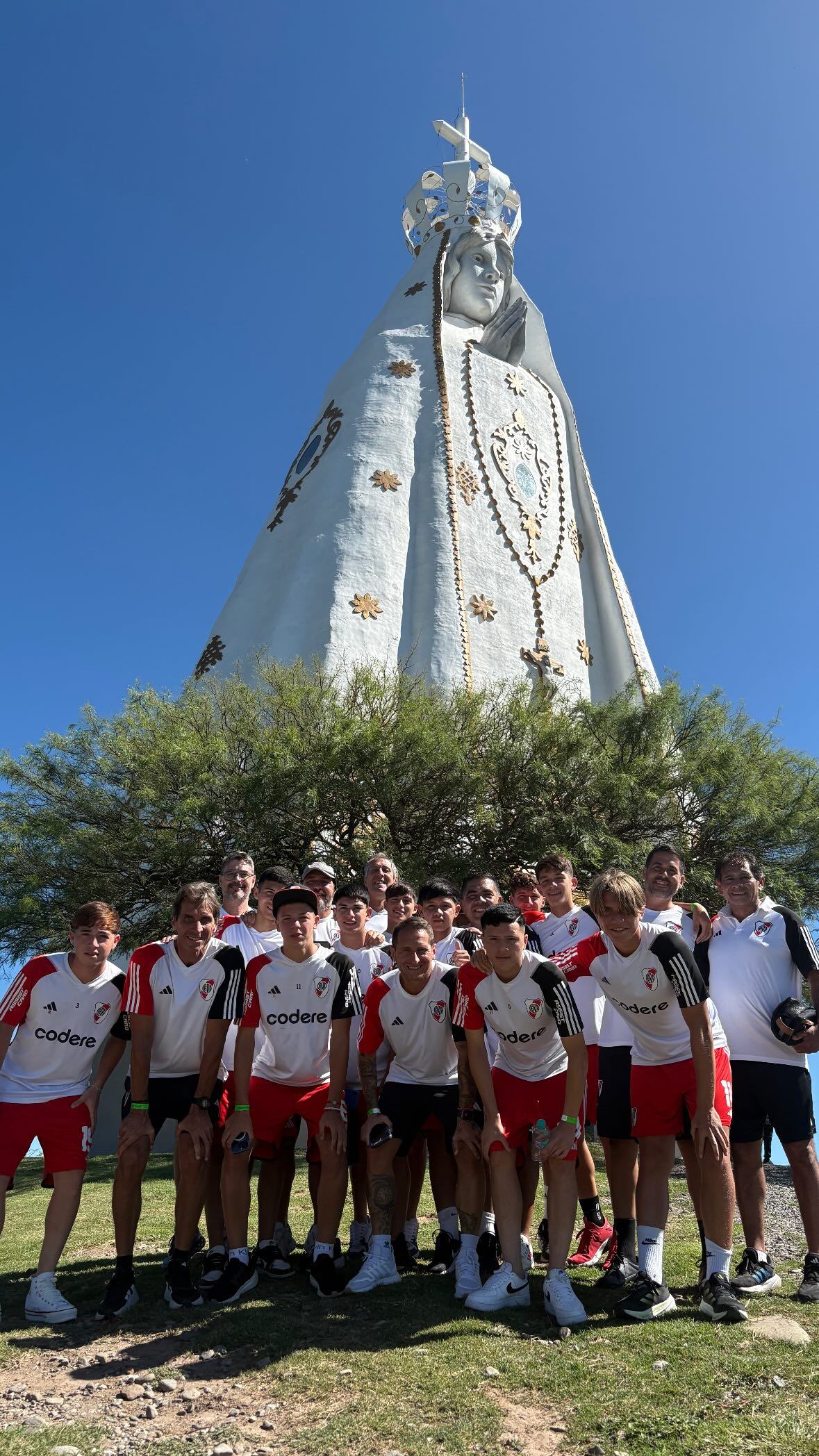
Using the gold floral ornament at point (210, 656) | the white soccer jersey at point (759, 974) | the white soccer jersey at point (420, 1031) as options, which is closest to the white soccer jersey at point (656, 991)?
the white soccer jersey at point (759, 974)

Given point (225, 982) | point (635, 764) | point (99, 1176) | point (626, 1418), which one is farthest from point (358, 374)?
point (626, 1418)

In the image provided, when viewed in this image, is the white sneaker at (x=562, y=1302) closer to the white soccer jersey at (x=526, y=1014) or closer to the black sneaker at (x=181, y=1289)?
the white soccer jersey at (x=526, y=1014)

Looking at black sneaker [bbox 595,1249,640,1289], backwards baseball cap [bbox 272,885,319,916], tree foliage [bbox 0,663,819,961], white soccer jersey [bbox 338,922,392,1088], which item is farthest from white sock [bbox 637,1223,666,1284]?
tree foliage [bbox 0,663,819,961]

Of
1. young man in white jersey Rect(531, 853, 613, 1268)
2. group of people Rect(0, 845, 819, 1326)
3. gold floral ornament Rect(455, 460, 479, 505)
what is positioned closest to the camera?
group of people Rect(0, 845, 819, 1326)

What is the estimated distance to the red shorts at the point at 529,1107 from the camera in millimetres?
4051

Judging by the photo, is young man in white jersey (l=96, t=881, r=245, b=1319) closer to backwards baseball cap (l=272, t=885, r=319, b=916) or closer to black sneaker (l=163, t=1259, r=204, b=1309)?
black sneaker (l=163, t=1259, r=204, b=1309)

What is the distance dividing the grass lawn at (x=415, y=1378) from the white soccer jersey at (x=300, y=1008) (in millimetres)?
881

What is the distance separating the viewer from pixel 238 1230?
401 cm

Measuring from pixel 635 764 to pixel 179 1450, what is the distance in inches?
397

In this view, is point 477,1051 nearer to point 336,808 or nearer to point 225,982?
point 225,982

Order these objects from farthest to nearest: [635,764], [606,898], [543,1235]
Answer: [635,764] < [543,1235] < [606,898]

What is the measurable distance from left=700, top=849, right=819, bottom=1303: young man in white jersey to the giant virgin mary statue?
10.5 metres

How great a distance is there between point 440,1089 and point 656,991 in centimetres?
116

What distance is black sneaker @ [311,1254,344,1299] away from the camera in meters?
3.91
